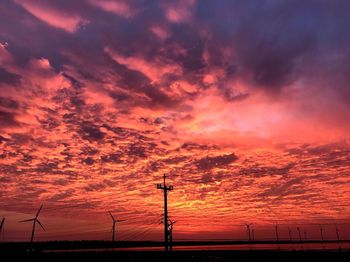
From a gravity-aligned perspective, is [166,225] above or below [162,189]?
below

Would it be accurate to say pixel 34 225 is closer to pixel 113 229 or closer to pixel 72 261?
pixel 113 229

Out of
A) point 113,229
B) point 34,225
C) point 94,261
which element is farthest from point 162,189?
point 34,225

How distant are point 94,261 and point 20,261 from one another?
1203 cm

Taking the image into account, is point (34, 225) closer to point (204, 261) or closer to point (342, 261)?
point (204, 261)

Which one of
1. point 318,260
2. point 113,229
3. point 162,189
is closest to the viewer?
point 318,260

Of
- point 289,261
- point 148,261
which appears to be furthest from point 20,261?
point 289,261

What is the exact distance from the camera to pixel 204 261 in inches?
2317

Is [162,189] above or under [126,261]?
above

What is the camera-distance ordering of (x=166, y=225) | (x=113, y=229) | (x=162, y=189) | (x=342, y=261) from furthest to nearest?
1. (x=113, y=229)
2. (x=162, y=189)
3. (x=166, y=225)
4. (x=342, y=261)

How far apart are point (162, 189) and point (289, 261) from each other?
66753mm

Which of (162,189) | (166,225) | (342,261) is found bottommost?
(342,261)

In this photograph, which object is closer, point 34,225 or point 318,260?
point 318,260

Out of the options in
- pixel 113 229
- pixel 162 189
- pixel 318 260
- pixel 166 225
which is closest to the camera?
pixel 318 260

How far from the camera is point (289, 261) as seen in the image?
55719mm
